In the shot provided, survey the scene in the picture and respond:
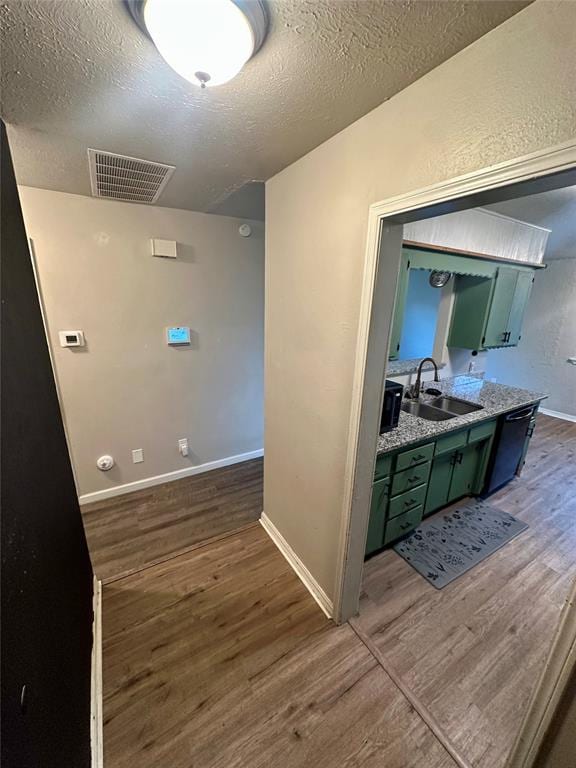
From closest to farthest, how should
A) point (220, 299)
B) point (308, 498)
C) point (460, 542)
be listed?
point (308, 498)
point (460, 542)
point (220, 299)

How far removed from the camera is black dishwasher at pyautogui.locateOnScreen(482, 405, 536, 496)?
252cm

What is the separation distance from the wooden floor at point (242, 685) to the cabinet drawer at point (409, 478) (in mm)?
847

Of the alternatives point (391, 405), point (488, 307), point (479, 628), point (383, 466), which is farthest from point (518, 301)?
point (479, 628)

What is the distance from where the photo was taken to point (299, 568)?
199 cm

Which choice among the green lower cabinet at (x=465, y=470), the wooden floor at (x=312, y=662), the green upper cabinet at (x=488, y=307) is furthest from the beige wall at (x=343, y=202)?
the green upper cabinet at (x=488, y=307)

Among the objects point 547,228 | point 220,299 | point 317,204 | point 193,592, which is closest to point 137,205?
point 220,299

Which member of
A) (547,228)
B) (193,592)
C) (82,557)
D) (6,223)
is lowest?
(193,592)

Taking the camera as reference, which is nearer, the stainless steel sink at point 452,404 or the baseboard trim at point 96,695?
the baseboard trim at point 96,695

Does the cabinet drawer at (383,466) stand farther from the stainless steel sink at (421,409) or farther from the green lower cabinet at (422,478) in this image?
the stainless steel sink at (421,409)

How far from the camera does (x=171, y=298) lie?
2609 mm

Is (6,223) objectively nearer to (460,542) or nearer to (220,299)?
(220,299)

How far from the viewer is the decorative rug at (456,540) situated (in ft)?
6.79

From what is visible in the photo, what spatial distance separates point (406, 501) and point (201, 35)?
2.39 meters

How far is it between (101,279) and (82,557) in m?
1.92
